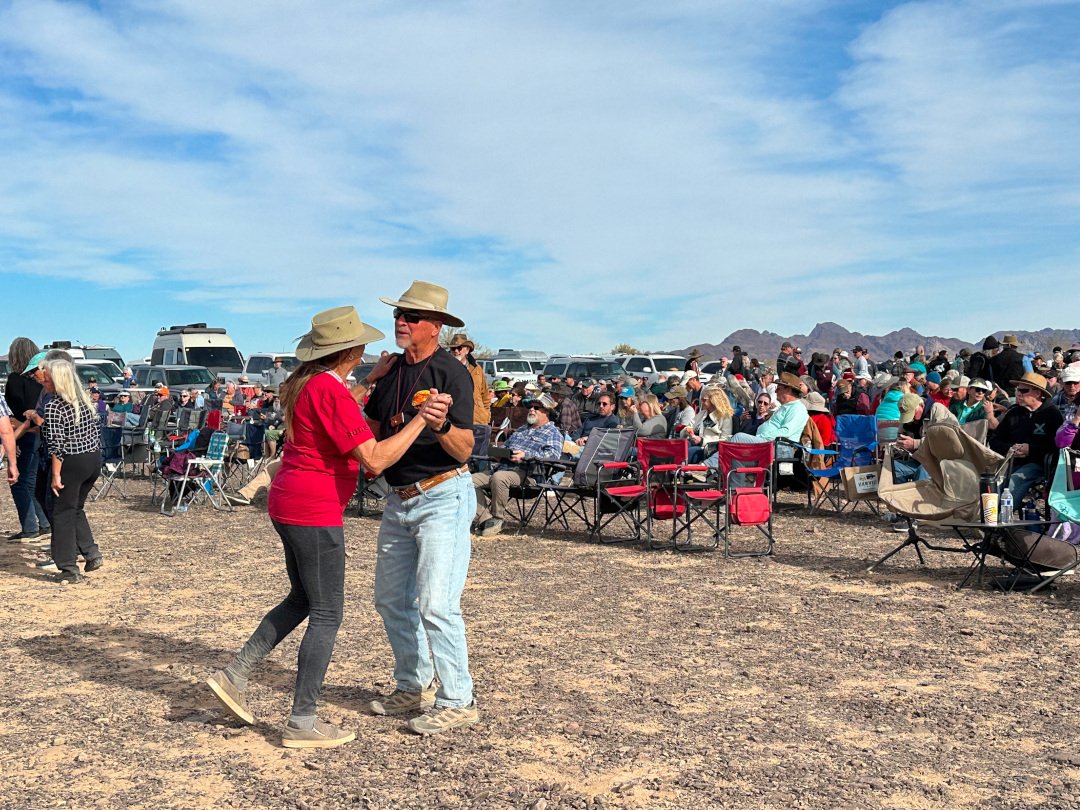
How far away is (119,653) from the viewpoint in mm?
5945

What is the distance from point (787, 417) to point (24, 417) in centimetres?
701

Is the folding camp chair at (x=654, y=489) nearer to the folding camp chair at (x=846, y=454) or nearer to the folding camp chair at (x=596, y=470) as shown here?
the folding camp chair at (x=596, y=470)

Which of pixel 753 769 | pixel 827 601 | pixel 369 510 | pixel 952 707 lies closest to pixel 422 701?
pixel 753 769

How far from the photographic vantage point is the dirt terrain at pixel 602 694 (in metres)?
3.99

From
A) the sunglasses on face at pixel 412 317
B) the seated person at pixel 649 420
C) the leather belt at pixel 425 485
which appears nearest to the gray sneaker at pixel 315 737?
the leather belt at pixel 425 485

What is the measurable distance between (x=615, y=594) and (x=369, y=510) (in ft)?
17.3

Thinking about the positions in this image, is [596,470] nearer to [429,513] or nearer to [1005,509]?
[1005,509]

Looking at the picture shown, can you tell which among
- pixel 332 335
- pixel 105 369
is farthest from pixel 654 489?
pixel 105 369

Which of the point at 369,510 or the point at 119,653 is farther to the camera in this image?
the point at 369,510

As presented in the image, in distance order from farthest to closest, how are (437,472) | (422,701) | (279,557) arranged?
(279,557) → (422,701) → (437,472)

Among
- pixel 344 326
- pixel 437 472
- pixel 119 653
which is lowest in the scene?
pixel 119 653

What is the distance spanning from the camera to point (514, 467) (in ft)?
34.8

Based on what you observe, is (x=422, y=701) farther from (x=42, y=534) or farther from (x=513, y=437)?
(x=42, y=534)

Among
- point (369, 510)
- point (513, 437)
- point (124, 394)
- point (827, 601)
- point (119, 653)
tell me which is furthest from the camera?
point (124, 394)
